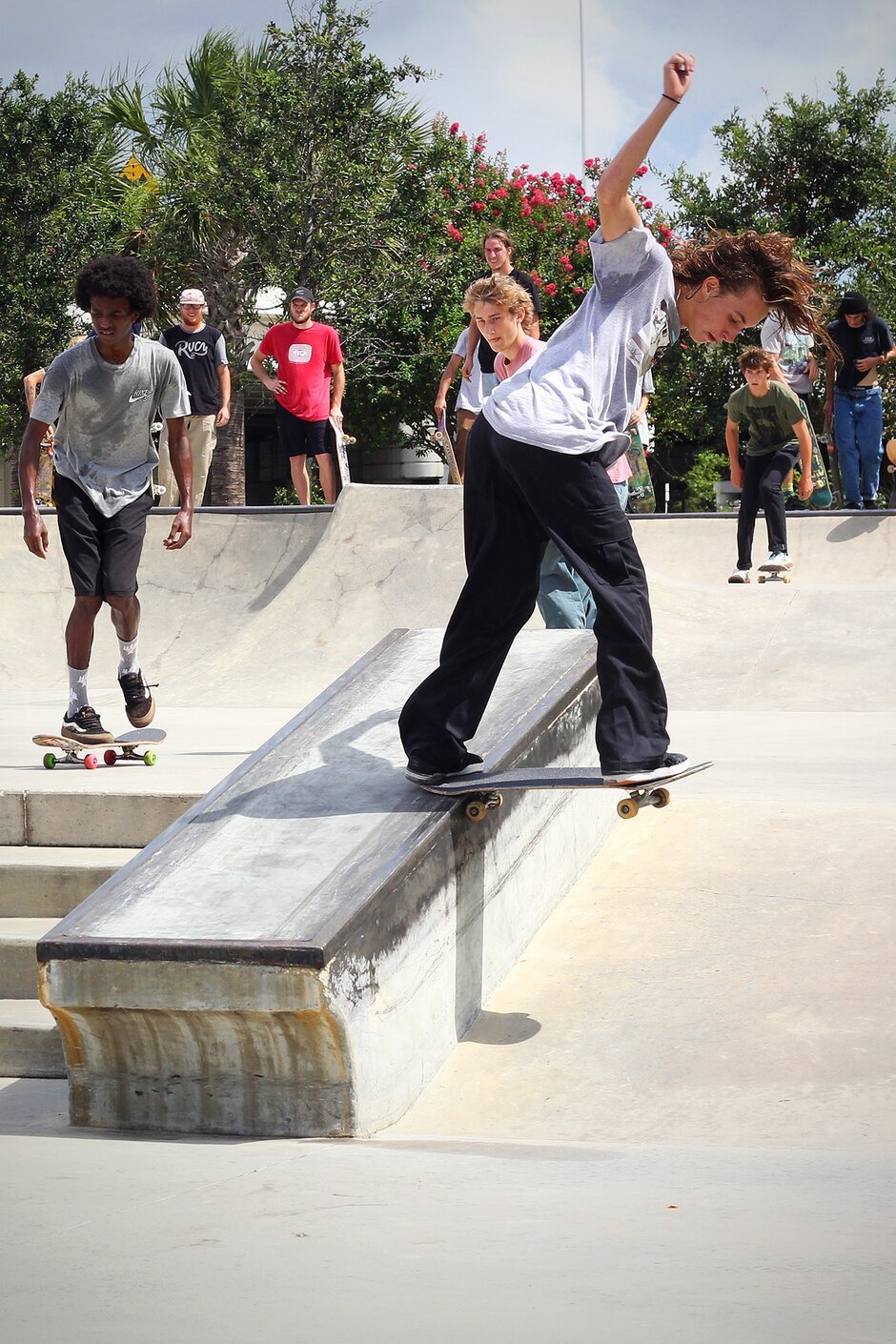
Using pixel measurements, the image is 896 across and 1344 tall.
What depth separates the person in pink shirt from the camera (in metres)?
4.92

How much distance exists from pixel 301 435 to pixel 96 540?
6.14m

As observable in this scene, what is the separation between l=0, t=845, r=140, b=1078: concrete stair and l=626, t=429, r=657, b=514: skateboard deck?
4.60 meters

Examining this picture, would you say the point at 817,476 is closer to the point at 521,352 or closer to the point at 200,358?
the point at 200,358

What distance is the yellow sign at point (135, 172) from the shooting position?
23953 millimetres

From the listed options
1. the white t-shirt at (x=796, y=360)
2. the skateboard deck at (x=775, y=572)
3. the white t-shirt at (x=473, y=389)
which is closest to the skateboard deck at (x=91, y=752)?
the white t-shirt at (x=473, y=389)

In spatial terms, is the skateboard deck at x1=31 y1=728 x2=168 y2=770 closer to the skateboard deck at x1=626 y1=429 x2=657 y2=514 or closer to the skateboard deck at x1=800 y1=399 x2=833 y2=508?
the skateboard deck at x1=626 y1=429 x2=657 y2=514

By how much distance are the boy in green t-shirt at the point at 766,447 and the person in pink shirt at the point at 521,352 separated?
3.65 m

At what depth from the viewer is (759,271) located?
3.36 metres

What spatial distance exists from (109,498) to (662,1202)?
13.0 ft

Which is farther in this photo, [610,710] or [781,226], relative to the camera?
[781,226]

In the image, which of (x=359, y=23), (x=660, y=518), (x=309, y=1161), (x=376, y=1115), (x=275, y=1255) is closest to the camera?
(x=275, y=1255)

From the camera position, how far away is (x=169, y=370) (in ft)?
18.2

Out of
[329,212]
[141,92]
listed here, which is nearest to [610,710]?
[329,212]

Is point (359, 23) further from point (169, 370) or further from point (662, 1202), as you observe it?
point (662, 1202)
